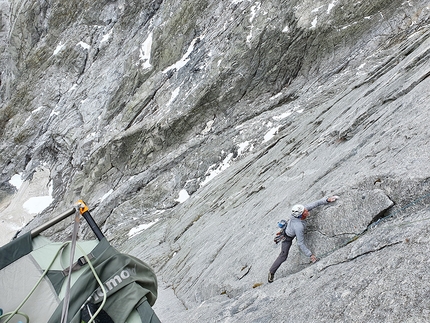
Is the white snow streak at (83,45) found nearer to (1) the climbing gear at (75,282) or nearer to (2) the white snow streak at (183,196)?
(2) the white snow streak at (183,196)

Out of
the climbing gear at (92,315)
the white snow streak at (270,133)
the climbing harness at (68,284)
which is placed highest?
the climbing harness at (68,284)

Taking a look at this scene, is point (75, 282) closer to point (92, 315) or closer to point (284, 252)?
point (92, 315)

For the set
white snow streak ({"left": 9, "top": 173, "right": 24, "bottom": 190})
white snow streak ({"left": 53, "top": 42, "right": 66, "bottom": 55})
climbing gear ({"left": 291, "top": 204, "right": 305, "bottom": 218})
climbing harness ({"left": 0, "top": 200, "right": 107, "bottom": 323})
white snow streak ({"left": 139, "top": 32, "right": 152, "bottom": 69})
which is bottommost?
climbing gear ({"left": 291, "top": 204, "right": 305, "bottom": 218})

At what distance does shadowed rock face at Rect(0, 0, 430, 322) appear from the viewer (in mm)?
6590

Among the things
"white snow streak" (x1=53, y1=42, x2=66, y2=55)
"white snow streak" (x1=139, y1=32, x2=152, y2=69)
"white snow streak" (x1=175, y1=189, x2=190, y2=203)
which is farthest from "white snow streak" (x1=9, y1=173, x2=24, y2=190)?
"white snow streak" (x1=175, y1=189, x2=190, y2=203)

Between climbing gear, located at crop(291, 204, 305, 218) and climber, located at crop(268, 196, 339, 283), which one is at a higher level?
climbing gear, located at crop(291, 204, 305, 218)

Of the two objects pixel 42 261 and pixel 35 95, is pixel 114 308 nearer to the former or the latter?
pixel 42 261

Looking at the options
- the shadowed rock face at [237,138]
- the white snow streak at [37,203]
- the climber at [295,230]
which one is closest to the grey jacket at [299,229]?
the climber at [295,230]

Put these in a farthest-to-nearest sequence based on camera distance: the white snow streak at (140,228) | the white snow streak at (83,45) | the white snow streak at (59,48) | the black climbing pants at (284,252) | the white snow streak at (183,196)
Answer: the white snow streak at (59,48) < the white snow streak at (83,45) < the white snow streak at (183,196) < the white snow streak at (140,228) < the black climbing pants at (284,252)

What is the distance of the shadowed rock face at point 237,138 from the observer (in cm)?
659

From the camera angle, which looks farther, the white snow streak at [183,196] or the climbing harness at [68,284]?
the white snow streak at [183,196]

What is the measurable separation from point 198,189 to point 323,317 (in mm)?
22378

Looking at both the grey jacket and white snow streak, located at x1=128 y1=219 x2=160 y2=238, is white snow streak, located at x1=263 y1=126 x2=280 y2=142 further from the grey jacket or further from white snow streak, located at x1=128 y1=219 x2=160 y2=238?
the grey jacket

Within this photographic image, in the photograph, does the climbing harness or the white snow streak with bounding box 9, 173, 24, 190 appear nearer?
the climbing harness
